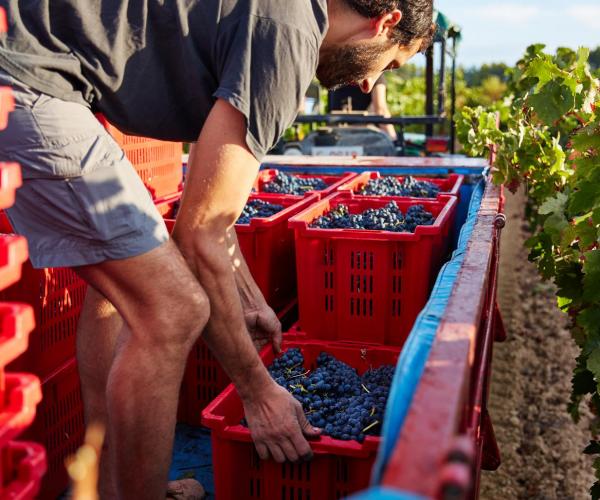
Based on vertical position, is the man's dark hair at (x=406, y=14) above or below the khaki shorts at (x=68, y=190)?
above

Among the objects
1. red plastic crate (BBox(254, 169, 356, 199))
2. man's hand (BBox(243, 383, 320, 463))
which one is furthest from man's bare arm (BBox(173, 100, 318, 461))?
red plastic crate (BBox(254, 169, 356, 199))

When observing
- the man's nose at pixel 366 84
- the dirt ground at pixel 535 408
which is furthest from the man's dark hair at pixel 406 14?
the dirt ground at pixel 535 408

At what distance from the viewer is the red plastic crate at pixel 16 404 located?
3.57 ft

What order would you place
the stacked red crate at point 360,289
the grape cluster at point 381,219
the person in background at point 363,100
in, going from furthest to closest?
the person in background at point 363,100
the grape cluster at point 381,219
the stacked red crate at point 360,289

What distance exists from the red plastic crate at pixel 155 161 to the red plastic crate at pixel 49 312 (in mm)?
777

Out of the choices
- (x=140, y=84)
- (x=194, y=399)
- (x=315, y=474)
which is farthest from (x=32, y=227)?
(x=194, y=399)

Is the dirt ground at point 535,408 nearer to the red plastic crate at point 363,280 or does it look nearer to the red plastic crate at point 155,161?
the red plastic crate at point 363,280

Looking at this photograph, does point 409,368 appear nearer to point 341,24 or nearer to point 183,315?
point 183,315

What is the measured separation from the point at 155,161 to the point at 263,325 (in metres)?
1.38

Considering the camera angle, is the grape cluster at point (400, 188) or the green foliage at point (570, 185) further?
the grape cluster at point (400, 188)

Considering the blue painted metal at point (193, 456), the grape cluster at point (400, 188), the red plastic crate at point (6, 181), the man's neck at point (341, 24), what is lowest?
the blue painted metal at point (193, 456)

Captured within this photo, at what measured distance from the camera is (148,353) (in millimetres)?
1860

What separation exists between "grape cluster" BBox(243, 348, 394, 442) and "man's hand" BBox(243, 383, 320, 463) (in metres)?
0.16

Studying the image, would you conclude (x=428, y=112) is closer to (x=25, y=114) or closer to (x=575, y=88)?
(x=575, y=88)
